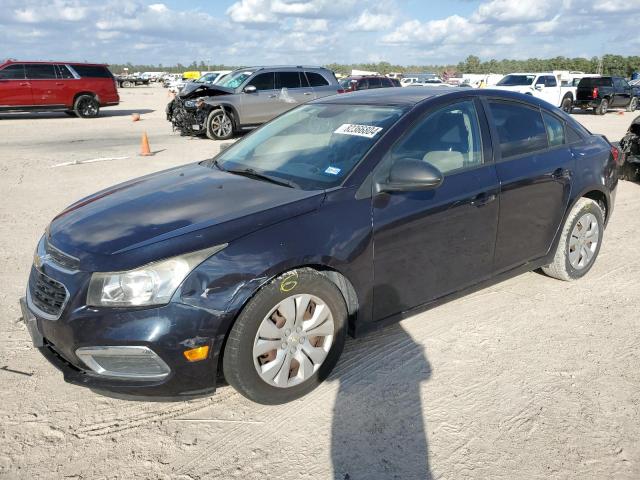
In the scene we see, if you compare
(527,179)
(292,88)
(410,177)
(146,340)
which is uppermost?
(292,88)

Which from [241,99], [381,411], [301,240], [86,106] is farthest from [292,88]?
[381,411]

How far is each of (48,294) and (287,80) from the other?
1334 cm

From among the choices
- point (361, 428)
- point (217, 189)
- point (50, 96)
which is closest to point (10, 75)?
point (50, 96)

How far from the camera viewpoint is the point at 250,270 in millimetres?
2623

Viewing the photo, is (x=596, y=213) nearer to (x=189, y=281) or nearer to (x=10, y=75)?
(x=189, y=281)

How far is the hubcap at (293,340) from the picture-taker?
109 inches

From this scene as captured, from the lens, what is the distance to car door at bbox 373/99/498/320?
10.5 ft

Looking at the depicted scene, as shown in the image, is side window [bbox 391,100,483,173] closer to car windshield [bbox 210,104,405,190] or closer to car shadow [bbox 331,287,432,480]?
car windshield [bbox 210,104,405,190]

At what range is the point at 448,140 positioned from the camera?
360 cm

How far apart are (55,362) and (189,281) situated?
872 mm

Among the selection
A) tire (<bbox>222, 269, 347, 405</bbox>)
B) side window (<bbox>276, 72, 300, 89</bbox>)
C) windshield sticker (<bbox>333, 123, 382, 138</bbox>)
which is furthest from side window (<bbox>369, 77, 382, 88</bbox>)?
tire (<bbox>222, 269, 347, 405</bbox>)

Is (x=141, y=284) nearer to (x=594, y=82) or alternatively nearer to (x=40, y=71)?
(x=40, y=71)

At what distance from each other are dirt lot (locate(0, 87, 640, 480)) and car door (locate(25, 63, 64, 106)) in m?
16.4

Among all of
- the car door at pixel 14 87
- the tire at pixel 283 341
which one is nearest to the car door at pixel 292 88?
the car door at pixel 14 87
